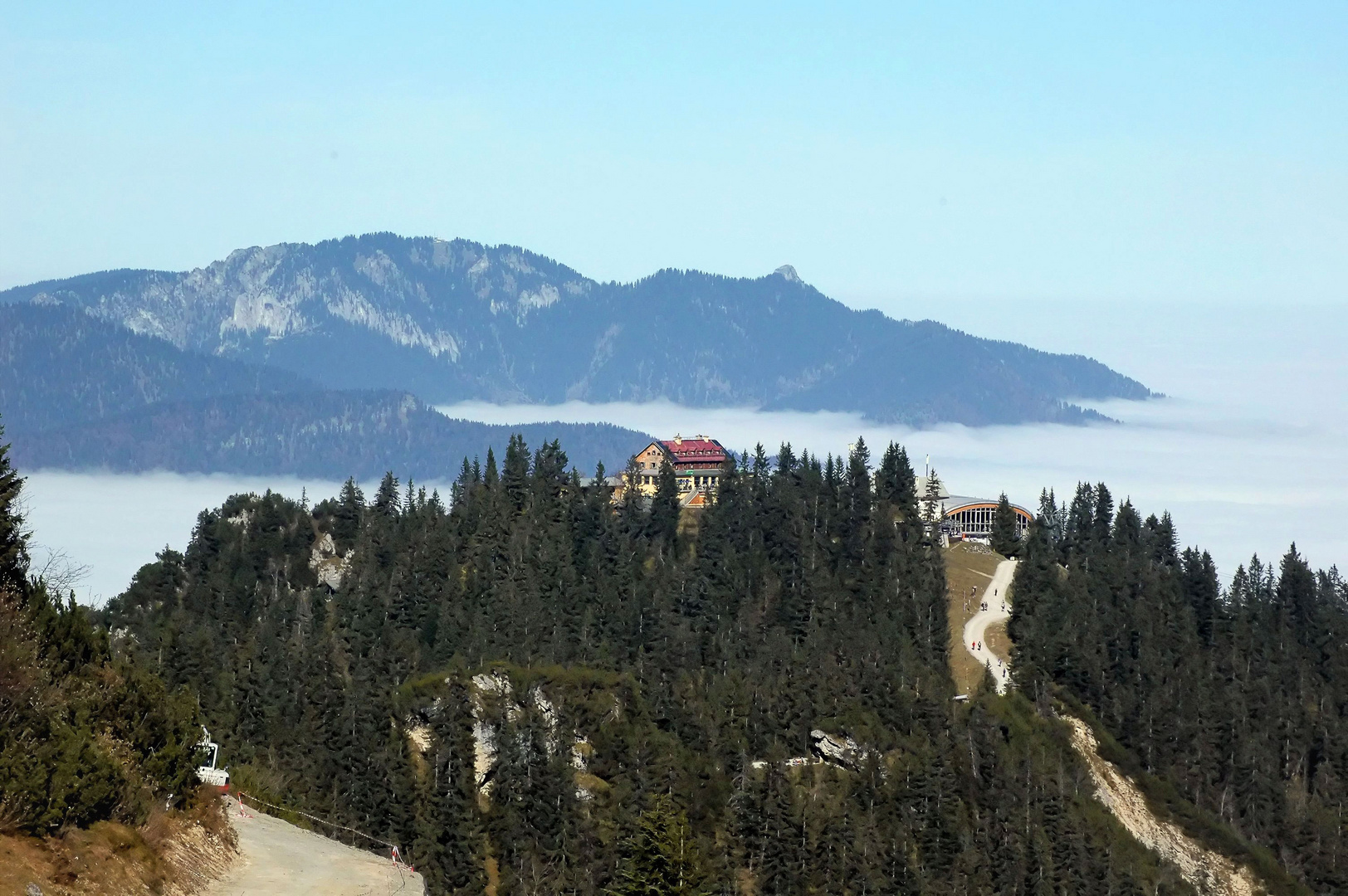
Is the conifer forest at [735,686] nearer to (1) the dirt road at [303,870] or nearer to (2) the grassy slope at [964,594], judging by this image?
(2) the grassy slope at [964,594]

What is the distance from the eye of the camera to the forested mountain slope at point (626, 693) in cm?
10044

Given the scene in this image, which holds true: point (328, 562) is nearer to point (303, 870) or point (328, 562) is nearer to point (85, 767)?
point (303, 870)

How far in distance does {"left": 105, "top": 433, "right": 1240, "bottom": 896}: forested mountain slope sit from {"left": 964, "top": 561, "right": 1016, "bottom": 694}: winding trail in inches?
175

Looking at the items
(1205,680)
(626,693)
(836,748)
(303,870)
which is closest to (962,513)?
(1205,680)

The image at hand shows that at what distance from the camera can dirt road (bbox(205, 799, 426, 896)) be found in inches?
1672

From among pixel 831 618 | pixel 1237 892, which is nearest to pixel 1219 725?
pixel 1237 892

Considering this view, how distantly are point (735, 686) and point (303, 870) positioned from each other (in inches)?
3168

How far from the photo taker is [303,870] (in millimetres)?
44219

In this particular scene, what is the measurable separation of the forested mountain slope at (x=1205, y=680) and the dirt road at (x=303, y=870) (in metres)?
94.1

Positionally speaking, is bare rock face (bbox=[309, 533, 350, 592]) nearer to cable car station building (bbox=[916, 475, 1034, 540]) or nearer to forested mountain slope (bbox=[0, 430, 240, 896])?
cable car station building (bbox=[916, 475, 1034, 540])

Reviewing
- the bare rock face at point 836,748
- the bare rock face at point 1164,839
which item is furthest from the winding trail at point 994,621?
the bare rock face at point 836,748

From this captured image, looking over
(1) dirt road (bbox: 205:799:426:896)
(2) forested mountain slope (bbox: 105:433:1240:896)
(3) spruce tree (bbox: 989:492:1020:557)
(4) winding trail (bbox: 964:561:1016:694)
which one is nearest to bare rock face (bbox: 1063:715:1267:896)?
(2) forested mountain slope (bbox: 105:433:1240:896)

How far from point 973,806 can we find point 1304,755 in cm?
4618

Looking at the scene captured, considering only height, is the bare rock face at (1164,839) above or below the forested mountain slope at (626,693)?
below
